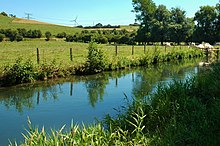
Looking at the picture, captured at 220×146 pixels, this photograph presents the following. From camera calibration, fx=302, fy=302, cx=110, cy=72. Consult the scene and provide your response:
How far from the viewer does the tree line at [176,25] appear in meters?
55.2

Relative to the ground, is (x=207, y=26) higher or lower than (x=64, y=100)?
higher

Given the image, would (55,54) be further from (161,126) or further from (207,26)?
(207,26)

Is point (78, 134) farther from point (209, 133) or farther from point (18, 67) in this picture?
point (18, 67)

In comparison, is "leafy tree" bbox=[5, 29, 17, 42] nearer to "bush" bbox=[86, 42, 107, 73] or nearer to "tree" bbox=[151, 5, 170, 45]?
"tree" bbox=[151, 5, 170, 45]

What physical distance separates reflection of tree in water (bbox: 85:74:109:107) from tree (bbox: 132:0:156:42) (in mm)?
41057

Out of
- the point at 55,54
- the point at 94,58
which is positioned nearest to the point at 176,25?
the point at 55,54

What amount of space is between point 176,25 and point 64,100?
47649mm

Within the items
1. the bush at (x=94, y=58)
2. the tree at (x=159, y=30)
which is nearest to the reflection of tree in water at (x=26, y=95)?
the bush at (x=94, y=58)

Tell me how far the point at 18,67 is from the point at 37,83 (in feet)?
4.65

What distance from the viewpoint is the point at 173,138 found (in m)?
5.67

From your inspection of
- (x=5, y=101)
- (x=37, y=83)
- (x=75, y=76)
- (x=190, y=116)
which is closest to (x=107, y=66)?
(x=75, y=76)

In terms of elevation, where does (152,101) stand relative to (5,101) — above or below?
above

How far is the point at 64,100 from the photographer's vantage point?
42.4ft

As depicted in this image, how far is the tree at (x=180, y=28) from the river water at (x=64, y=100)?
39951mm
